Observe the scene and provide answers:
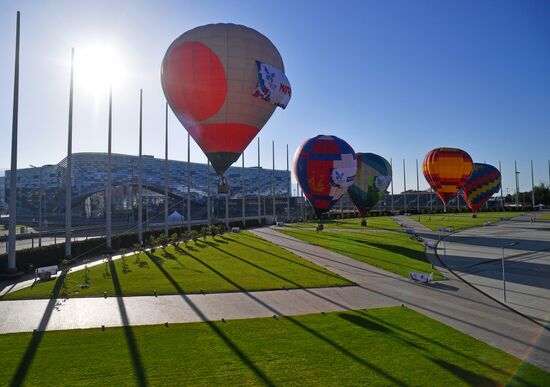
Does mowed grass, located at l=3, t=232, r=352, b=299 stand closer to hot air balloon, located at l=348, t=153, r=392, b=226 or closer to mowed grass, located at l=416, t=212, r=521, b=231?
hot air balloon, located at l=348, t=153, r=392, b=226

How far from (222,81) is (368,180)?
114 ft

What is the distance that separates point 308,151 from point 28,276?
28.4 metres

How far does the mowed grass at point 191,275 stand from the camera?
19.7 meters

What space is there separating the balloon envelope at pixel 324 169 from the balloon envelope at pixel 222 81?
577 inches

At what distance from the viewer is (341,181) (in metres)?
44.1

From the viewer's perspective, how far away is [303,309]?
54.4 ft

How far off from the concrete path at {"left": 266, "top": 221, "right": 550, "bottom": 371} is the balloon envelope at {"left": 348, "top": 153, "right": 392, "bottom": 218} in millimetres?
29708

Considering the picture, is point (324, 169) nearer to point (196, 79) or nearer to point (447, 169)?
point (196, 79)

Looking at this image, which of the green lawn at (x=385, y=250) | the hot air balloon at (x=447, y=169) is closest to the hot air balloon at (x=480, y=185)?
the hot air balloon at (x=447, y=169)

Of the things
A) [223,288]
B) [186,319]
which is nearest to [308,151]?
[223,288]

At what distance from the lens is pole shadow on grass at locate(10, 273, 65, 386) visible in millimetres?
9870

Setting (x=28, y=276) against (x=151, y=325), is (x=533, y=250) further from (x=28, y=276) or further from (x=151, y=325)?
(x=28, y=276)

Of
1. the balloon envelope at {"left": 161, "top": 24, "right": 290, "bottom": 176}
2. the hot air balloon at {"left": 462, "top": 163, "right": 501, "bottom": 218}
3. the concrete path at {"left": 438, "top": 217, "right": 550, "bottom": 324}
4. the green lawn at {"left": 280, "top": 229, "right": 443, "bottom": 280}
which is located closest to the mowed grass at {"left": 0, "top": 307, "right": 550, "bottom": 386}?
the concrete path at {"left": 438, "top": 217, "right": 550, "bottom": 324}

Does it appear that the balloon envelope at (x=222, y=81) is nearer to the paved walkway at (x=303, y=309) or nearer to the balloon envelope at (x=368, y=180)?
the paved walkway at (x=303, y=309)
